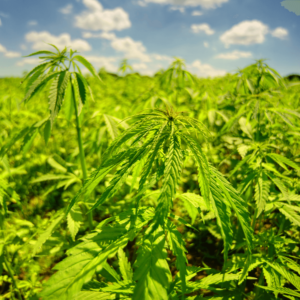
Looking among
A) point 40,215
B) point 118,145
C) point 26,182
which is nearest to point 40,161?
point 26,182

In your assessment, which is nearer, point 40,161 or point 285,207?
point 285,207

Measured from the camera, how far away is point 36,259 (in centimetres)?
236

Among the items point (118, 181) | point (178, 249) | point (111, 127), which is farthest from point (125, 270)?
point (111, 127)

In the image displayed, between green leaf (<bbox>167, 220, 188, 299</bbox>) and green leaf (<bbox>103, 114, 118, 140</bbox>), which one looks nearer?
green leaf (<bbox>167, 220, 188, 299</bbox>)

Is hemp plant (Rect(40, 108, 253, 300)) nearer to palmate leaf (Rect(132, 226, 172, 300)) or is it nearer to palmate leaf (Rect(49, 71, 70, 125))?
palmate leaf (Rect(132, 226, 172, 300))

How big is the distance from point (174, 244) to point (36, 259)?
224 centimetres

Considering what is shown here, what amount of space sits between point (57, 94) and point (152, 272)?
98 cm

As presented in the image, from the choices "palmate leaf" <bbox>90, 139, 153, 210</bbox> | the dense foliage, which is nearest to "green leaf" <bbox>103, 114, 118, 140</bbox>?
the dense foliage

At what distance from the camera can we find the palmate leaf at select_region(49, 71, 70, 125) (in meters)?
1.02

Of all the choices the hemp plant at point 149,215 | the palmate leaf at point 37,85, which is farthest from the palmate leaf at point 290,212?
the palmate leaf at point 37,85

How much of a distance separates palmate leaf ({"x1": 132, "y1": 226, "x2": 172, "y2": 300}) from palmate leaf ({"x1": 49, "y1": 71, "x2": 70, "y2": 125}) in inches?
30.1

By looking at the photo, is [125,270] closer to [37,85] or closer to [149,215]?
[149,215]

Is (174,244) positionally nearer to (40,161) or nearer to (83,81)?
(83,81)

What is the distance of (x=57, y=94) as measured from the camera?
3.51ft
